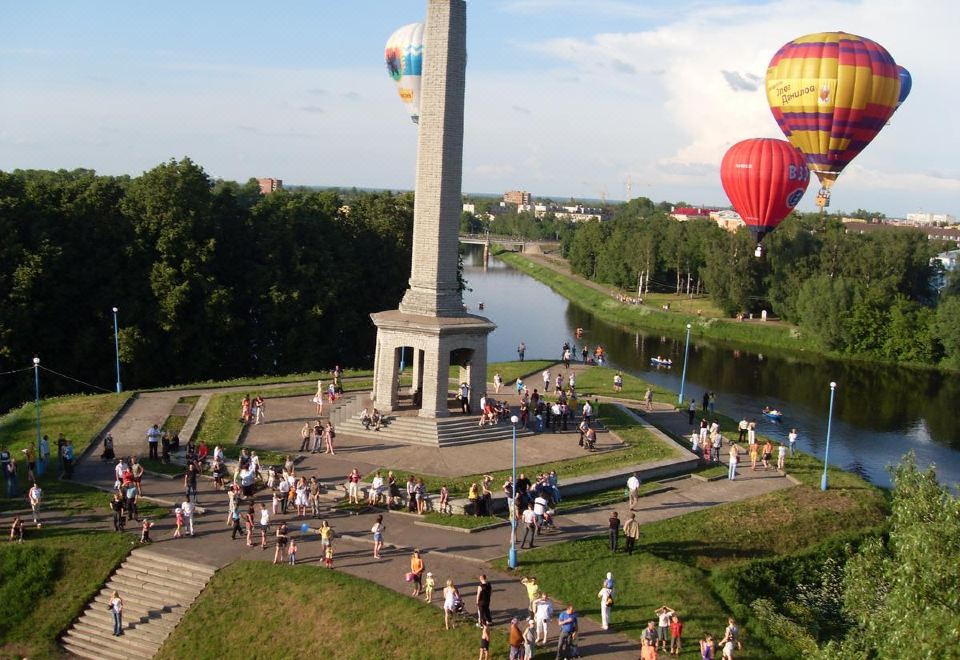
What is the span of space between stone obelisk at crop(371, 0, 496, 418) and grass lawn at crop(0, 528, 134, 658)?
13.5 meters

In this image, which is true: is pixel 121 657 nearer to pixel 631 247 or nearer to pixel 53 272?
pixel 53 272

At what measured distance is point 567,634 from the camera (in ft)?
64.4

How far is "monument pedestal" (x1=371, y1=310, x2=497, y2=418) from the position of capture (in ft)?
116

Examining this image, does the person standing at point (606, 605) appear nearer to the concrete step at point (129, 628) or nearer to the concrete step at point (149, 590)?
the concrete step at point (149, 590)

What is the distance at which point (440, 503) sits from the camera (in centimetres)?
2808

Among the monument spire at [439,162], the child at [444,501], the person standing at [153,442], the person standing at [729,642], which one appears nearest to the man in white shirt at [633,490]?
the child at [444,501]

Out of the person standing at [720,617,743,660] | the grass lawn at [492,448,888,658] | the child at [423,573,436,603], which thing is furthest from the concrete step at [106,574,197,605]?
the person standing at [720,617,743,660]

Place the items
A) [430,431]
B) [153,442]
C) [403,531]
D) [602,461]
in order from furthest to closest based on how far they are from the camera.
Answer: [430,431]
[602,461]
[153,442]
[403,531]

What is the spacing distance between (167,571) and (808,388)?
5082 cm

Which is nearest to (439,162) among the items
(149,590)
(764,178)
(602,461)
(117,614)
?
(602,461)

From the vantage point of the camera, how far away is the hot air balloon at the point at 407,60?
183 ft

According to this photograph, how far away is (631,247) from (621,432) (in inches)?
2951

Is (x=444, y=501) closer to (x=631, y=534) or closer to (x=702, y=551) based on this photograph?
(x=631, y=534)

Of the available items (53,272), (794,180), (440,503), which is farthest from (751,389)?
(53,272)
